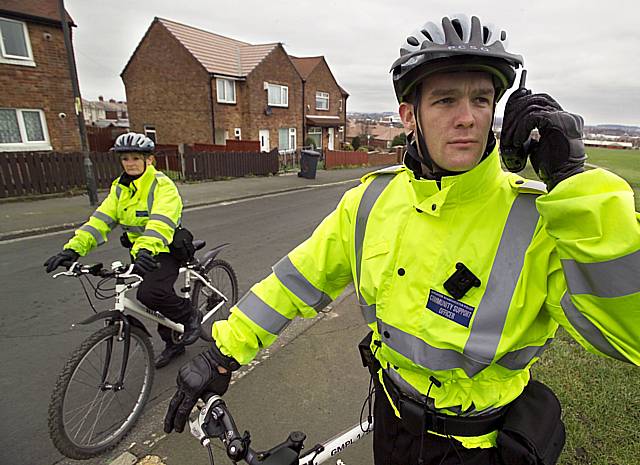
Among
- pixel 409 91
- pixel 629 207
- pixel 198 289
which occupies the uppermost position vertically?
pixel 409 91

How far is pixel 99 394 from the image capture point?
2.86 metres

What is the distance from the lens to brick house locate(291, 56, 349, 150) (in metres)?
31.1

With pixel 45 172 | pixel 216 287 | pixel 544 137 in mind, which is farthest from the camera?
pixel 45 172

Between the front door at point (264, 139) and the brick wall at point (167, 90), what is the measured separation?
12.3 ft

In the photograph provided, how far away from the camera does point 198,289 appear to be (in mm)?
3957

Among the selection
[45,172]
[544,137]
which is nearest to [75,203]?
[45,172]

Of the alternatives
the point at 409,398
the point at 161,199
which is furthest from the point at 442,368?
the point at 161,199

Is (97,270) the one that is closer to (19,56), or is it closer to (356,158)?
(19,56)

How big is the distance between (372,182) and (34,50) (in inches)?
699

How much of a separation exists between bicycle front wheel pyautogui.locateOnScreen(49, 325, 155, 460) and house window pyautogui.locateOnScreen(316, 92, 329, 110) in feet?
105

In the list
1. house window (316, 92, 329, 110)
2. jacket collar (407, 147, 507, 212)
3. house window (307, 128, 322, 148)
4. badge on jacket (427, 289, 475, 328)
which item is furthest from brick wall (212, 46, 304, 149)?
badge on jacket (427, 289, 475, 328)

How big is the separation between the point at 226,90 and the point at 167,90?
12.9ft

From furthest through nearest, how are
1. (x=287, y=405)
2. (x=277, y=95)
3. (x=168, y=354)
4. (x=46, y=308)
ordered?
(x=277, y=95) → (x=46, y=308) → (x=168, y=354) → (x=287, y=405)

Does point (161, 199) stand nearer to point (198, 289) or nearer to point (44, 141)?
point (198, 289)
